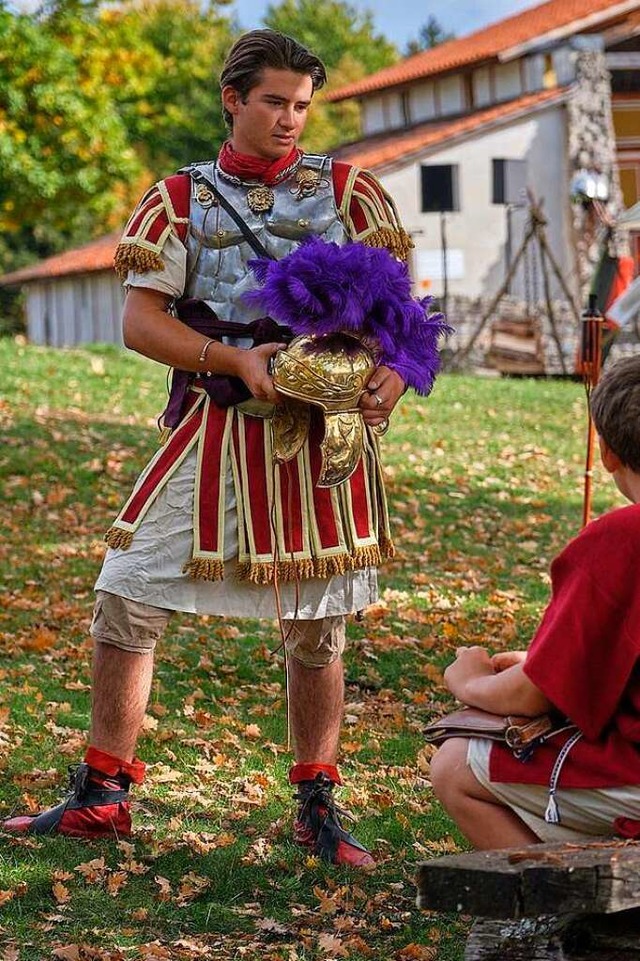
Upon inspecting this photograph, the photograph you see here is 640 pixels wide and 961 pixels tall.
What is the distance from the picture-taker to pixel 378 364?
397 centimetres

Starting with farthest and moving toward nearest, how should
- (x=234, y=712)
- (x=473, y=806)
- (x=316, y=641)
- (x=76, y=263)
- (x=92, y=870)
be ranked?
(x=76, y=263), (x=234, y=712), (x=316, y=641), (x=92, y=870), (x=473, y=806)

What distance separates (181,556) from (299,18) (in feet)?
205

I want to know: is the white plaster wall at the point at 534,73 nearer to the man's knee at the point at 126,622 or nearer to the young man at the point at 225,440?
the young man at the point at 225,440

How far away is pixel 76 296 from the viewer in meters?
38.2

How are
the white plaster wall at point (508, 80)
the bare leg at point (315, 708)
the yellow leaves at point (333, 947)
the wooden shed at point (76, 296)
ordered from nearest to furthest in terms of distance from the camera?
the yellow leaves at point (333, 947), the bare leg at point (315, 708), the white plaster wall at point (508, 80), the wooden shed at point (76, 296)

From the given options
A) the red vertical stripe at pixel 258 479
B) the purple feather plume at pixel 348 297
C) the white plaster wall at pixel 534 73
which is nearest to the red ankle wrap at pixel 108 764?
the red vertical stripe at pixel 258 479

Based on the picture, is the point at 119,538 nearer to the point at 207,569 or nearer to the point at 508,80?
the point at 207,569

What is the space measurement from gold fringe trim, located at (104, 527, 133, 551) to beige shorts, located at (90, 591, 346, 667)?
0.43ft

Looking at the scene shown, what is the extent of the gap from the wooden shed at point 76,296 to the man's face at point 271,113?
30.2 metres

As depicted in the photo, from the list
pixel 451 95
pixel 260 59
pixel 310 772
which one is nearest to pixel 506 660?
pixel 310 772

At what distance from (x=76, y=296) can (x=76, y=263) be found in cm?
207

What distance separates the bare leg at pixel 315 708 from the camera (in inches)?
169

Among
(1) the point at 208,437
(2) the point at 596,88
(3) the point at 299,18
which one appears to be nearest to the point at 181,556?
(1) the point at 208,437

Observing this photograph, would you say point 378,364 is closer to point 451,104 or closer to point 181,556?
point 181,556
